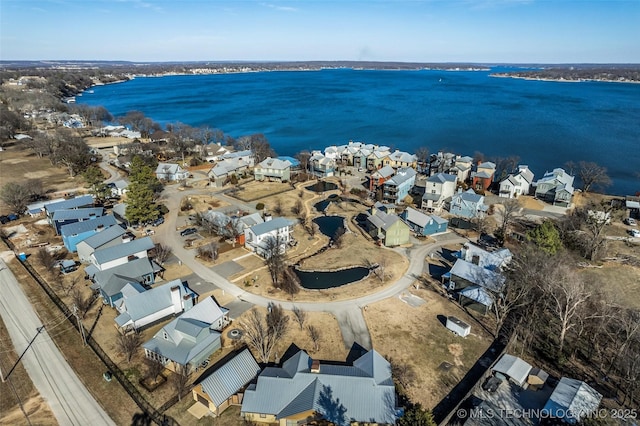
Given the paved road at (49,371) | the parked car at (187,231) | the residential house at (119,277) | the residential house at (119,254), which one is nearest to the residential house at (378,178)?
the parked car at (187,231)

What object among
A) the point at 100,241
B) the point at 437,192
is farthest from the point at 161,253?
the point at 437,192

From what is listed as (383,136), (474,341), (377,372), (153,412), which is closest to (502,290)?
(474,341)

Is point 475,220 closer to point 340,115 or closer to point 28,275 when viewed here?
point 28,275

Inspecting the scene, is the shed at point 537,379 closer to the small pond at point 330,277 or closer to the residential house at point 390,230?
the small pond at point 330,277

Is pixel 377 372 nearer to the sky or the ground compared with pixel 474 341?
nearer to the sky

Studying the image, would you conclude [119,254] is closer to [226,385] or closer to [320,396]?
[226,385]

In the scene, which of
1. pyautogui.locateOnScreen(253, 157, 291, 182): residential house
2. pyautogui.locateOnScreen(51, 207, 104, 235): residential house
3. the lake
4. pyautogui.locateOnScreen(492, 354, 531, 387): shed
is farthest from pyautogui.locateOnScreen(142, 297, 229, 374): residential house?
the lake

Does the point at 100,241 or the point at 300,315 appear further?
the point at 100,241
